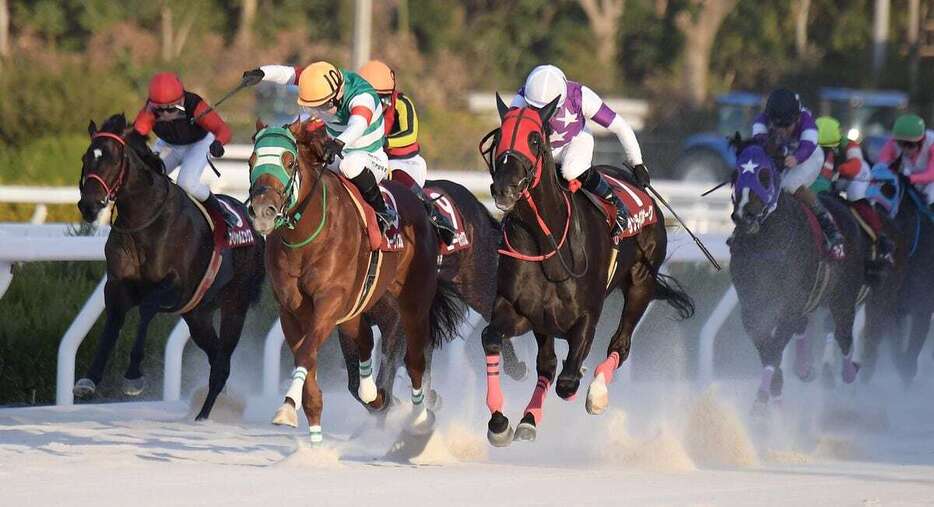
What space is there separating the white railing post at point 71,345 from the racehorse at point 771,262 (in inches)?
141

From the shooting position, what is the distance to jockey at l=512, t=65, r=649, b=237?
8031 mm

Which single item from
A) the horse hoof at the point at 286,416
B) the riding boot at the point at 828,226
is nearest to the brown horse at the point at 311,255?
the horse hoof at the point at 286,416

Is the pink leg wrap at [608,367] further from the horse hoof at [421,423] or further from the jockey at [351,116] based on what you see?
the jockey at [351,116]

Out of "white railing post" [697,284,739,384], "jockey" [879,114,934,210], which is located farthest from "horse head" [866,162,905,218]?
"white railing post" [697,284,739,384]

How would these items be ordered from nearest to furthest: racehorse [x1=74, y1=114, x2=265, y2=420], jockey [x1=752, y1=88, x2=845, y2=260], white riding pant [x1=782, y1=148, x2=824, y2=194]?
racehorse [x1=74, y1=114, x2=265, y2=420]
jockey [x1=752, y1=88, x2=845, y2=260]
white riding pant [x1=782, y1=148, x2=824, y2=194]

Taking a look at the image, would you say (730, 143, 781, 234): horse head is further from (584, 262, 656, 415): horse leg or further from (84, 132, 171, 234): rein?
(84, 132, 171, 234): rein

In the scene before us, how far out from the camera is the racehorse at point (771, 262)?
9570 mm

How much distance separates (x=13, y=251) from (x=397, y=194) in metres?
2.11

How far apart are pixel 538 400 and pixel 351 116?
5.08 feet

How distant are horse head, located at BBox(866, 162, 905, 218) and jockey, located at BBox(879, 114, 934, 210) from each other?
121mm

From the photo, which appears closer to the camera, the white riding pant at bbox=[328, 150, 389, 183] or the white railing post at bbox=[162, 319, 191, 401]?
the white riding pant at bbox=[328, 150, 389, 183]

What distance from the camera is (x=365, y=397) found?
7.92 m

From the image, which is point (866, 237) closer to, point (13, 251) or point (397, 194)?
point (397, 194)

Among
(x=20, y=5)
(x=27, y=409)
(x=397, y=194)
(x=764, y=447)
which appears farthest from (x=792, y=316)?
(x=20, y=5)
